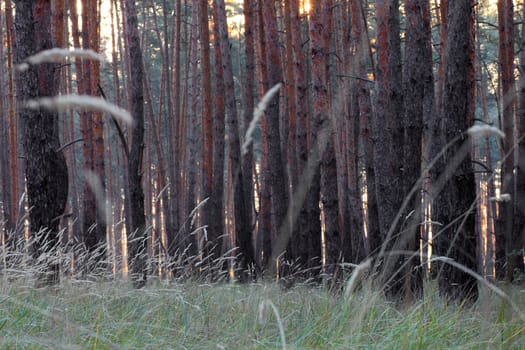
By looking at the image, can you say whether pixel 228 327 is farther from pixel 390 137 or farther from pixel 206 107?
pixel 206 107

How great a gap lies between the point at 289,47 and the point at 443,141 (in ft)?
29.0

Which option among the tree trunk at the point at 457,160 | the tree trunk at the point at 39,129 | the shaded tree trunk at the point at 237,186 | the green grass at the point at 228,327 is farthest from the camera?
the shaded tree trunk at the point at 237,186

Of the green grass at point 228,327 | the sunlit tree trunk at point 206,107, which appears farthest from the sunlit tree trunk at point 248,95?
the green grass at point 228,327

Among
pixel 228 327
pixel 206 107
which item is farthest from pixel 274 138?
pixel 228 327

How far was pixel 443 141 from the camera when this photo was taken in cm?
624

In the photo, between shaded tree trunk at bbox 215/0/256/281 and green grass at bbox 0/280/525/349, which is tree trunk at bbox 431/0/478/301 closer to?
green grass at bbox 0/280/525/349

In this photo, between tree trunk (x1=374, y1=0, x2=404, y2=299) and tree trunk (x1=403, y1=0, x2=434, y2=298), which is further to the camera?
tree trunk (x1=374, y1=0, x2=404, y2=299)

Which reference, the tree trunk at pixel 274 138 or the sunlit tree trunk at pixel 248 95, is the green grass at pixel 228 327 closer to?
the tree trunk at pixel 274 138

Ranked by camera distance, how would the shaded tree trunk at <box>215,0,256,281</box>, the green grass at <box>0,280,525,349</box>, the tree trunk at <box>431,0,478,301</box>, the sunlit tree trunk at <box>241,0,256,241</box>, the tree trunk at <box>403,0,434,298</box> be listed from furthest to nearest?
the sunlit tree trunk at <box>241,0,256,241</box> → the shaded tree trunk at <box>215,0,256,281</box> → the tree trunk at <box>403,0,434,298</box> → the tree trunk at <box>431,0,478,301</box> → the green grass at <box>0,280,525,349</box>

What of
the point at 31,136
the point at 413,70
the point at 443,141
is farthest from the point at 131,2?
the point at 443,141

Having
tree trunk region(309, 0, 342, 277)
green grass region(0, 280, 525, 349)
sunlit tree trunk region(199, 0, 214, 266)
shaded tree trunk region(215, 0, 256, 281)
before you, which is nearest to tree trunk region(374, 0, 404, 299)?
tree trunk region(309, 0, 342, 277)

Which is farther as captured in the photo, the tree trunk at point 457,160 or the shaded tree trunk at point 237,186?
the shaded tree trunk at point 237,186

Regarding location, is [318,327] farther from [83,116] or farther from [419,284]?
[83,116]

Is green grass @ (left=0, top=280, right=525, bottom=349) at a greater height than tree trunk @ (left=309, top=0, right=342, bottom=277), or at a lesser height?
lesser
